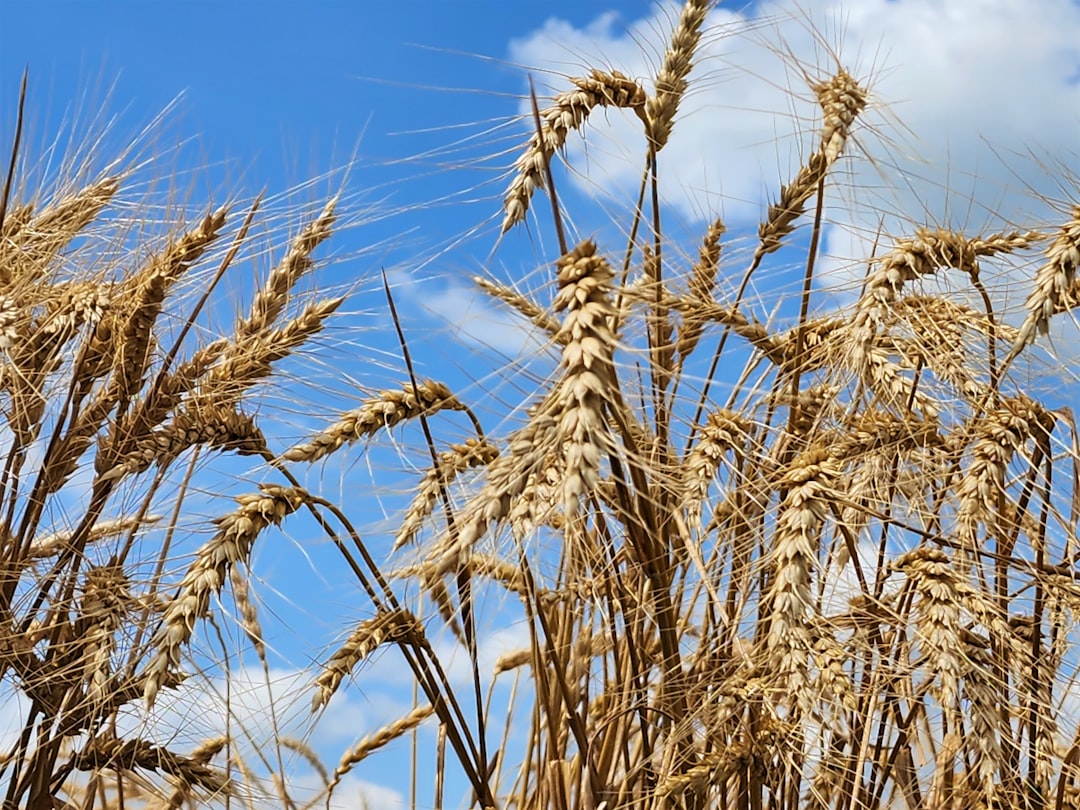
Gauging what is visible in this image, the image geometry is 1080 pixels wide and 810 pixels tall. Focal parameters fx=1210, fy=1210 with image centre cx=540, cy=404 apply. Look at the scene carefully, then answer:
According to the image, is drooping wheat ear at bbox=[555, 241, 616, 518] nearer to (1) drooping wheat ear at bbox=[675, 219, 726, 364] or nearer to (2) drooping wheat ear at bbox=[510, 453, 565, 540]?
(2) drooping wheat ear at bbox=[510, 453, 565, 540]

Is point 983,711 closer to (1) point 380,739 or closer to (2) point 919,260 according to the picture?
(2) point 919,260

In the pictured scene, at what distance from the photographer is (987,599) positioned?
1.89 m

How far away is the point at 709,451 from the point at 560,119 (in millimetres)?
634

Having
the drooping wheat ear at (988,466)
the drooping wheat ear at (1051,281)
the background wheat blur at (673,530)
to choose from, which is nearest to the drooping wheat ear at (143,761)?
the background wheat blur at (673,530)

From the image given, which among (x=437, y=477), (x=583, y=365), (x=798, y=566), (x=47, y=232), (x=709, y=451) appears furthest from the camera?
(x=47, y=232)

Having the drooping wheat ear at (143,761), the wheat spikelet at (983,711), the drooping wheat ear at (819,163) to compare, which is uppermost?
the drooping wheat ear at (819,163)

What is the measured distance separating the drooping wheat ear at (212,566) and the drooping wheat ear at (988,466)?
105 cm

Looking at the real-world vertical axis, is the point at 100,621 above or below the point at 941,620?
below

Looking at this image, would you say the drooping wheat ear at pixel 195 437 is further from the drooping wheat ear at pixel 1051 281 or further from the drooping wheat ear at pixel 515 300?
the drooping wheat ear at pixel 1051 281

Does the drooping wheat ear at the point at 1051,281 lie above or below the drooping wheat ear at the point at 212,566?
above

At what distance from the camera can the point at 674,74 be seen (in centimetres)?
219

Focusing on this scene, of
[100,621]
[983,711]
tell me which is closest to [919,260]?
[983,711]

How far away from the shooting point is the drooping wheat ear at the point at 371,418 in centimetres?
192

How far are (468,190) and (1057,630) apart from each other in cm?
130
